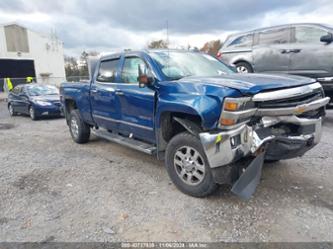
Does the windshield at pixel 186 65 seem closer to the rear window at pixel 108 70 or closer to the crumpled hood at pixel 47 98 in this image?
the rear window at pixel 108 70

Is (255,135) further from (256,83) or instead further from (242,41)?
(242,41)

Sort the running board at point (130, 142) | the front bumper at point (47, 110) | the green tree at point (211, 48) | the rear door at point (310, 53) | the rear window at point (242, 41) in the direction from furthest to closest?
1. the green tree at point (211, 48)
2. the front bumper at point (47, 110)
3. the rear window at point (242, 41)
4. the rear door at point (310, 53)
5. the running board at point (130, 142)

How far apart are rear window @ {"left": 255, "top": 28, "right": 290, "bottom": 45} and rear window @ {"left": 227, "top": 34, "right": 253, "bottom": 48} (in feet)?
1.06

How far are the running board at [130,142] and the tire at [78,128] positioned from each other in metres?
0.61

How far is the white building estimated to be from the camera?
28828mm

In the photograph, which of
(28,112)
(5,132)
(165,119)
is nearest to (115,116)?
(165,119)

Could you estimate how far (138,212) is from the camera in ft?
10.5

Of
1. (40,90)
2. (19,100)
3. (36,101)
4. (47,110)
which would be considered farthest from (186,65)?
(19,100)

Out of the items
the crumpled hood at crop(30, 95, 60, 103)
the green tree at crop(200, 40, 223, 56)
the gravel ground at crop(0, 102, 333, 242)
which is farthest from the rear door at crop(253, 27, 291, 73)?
the crumpled hood at crop(30, 95, 60, 103)

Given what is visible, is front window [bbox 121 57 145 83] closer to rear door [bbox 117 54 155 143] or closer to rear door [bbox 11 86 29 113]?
rear door [bbox 117 54 155 143]

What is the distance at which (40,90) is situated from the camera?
37.0 ft

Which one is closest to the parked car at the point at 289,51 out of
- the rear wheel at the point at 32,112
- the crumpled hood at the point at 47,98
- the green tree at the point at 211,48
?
the green tree at the point at 211,48

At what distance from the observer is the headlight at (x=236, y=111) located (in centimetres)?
281

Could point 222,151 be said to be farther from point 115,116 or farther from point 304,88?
point 115,116
